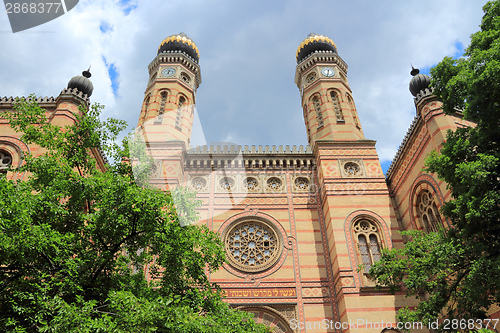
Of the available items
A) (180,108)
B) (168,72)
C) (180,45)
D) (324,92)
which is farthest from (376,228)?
(180,45)

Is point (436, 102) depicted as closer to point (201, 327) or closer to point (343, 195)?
point (343, 195)

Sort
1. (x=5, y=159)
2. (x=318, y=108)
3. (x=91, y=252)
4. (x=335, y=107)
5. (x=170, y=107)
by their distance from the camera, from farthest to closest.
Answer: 1. (x=318, y=108)
2. (x=335, y=107)
3. (x=170, y=107)
4. (x=5, y=159)
5. (x=91, y=252)

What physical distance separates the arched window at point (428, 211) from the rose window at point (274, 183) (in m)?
5.50

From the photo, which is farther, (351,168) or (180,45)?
(180,45)

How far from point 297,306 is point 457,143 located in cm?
750

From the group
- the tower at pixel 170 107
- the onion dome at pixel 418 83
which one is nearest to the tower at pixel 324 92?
the onion dome at pixel 418 83

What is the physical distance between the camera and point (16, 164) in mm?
11609

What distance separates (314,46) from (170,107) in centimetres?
896

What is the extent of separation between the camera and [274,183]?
49.4ft

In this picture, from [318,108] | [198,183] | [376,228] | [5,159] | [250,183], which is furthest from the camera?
[318,108]

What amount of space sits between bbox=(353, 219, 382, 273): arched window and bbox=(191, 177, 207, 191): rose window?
6401 millimetres

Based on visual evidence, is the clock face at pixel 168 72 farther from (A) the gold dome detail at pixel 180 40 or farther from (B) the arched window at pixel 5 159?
(B) the arched window at pixel 5 159

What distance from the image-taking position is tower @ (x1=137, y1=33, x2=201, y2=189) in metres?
14.6

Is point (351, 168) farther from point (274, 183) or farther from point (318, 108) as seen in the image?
point (318, 108)
